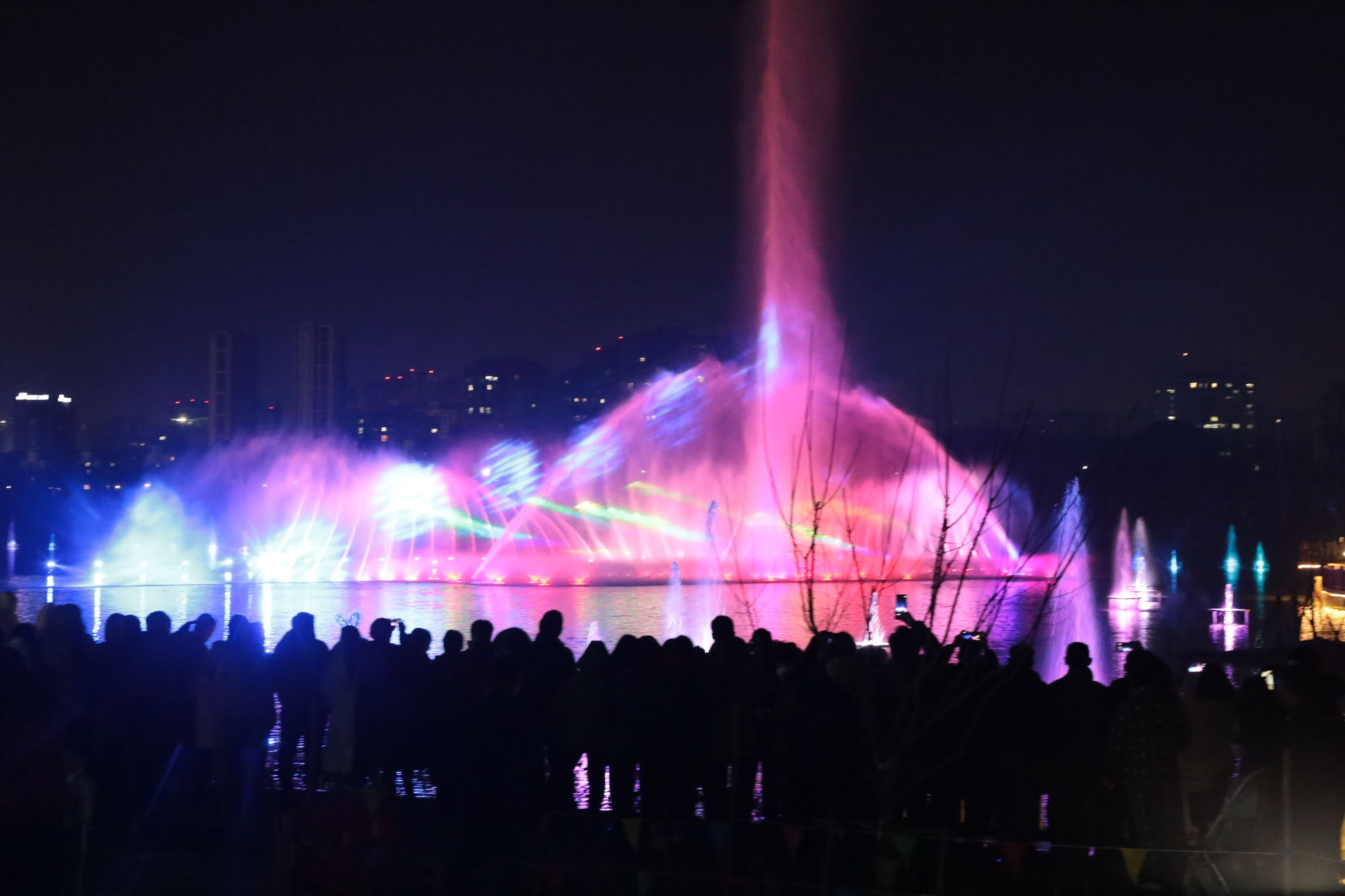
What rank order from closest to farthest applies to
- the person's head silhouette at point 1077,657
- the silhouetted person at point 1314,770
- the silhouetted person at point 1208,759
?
the silhouetted person at point 1314,770, the silhouetted person at point 1208,759, the person's head silhouette at point 1077,657

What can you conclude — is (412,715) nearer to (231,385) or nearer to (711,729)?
(711,729)

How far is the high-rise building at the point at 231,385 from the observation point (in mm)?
128750

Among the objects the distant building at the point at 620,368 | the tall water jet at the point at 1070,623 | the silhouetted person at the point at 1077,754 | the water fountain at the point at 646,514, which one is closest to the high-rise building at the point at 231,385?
the distant building at the point at 620,368

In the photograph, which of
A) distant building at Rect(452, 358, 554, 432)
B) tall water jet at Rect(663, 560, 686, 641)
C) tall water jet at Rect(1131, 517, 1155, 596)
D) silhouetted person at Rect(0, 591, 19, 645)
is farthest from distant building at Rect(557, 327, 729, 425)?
silhouetted person at Rect(0, 591, 19, 645)

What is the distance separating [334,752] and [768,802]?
2776mm

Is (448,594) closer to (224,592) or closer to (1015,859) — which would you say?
(224,592)

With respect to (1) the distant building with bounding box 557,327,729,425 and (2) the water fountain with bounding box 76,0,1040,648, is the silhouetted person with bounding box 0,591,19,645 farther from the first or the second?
(1) the distant building with bounding box 557,327,729,425

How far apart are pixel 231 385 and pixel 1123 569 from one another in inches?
3981

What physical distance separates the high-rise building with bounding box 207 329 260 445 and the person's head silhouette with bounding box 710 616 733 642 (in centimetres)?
12675

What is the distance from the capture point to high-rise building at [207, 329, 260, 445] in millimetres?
128750

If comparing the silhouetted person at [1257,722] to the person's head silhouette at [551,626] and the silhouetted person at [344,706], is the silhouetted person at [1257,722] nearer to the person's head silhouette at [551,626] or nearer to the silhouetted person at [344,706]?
the person's head silhouette at [551,626]

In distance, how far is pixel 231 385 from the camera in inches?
5123

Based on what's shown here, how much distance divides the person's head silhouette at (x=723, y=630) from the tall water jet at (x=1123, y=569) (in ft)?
102

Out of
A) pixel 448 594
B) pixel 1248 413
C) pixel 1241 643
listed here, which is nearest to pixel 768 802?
pixel 1241 643
